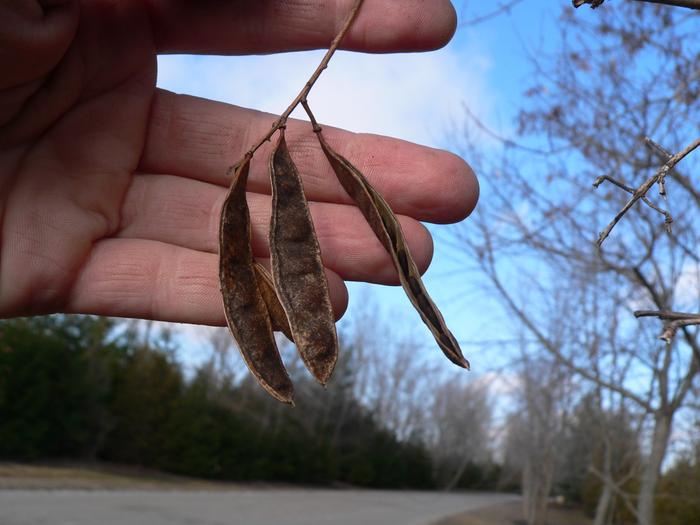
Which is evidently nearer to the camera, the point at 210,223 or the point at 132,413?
the point at 210,223

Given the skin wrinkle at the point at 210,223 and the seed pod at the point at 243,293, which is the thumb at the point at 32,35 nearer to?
the skin wrinkle at the point at 210,223

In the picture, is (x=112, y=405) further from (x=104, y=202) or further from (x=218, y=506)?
(x=104, y=202)

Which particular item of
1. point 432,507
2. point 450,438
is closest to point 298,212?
point 432,507

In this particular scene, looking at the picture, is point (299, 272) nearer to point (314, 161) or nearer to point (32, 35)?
point (314, 161)

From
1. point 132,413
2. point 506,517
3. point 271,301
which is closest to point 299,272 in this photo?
point 271,301

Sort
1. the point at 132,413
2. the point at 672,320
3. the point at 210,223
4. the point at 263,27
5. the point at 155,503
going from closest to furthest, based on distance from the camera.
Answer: the point at 672,320 → the point at 263,27 → the point at 210,223 → the point at 155,503 → the point at 132,413

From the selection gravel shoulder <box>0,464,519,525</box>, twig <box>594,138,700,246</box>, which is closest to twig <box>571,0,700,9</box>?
twig <box>594,138,700,246</box>
